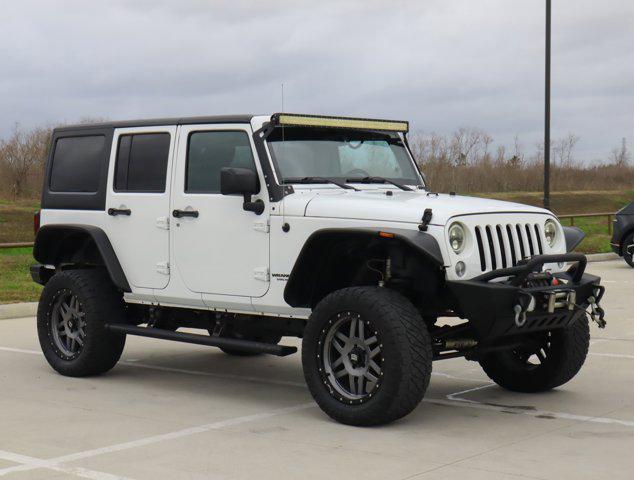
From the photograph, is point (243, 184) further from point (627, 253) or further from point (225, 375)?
point (627, 253)

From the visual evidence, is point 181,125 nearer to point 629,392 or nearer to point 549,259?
point 549,259

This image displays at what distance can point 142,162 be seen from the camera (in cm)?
878

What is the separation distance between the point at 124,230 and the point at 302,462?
337 centimetres

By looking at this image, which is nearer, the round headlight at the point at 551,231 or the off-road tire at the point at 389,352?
the off-road tire at the point at 389,352

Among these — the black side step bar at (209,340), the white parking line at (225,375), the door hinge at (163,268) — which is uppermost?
the door hinge at (163,268)

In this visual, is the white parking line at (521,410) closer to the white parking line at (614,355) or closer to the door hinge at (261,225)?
the door hinge at (261,225)

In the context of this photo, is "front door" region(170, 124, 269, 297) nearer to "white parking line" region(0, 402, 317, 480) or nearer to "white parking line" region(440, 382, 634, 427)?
"white parking line" region(0, 402, 317, 480)

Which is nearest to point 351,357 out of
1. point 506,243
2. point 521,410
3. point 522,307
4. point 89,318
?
point 522,307

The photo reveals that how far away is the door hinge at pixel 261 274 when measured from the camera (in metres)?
7.68

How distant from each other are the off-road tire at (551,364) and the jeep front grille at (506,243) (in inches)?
33.7

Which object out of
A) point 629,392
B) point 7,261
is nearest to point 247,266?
point 629,392

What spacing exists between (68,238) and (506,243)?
4.07m

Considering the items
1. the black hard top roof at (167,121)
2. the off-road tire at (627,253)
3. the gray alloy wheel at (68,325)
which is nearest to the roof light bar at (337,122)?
the black hard top roof at (167,121)

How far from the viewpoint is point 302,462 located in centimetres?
607
